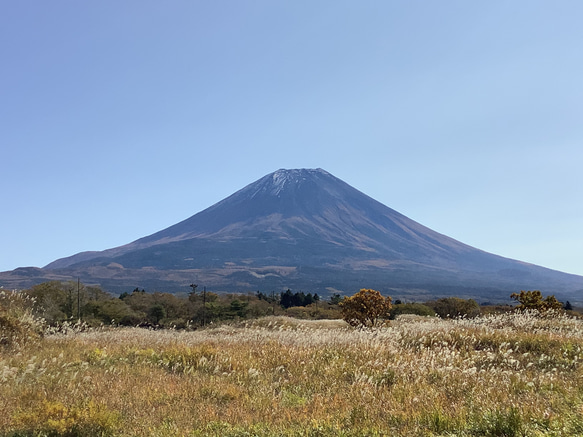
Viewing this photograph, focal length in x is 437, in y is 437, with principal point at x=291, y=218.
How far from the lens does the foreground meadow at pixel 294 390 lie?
4.67 m

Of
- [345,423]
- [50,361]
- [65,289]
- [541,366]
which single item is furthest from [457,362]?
[65,289]

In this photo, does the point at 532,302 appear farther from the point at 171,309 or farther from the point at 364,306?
the point at 171,309

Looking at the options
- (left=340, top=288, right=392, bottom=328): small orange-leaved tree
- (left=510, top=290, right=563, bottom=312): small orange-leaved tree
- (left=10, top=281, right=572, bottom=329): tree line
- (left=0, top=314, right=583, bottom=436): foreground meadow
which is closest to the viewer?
(left=0, top=314, right=583, bottom=436): foreground meadow

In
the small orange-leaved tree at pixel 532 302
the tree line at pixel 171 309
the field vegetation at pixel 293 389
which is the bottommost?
the tree line at pixel 171 309

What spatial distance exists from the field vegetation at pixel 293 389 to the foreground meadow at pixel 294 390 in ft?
0.07

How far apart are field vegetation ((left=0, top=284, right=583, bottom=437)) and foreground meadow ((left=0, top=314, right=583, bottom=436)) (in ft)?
0.07

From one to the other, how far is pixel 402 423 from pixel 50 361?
683 centimetres

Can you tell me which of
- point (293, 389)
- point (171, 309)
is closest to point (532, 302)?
point (293, 389)

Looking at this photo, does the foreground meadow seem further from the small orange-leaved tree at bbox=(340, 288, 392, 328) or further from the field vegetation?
the small orange-leaved tree at bbox=(340, 288, 392, 328)

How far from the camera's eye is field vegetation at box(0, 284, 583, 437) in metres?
4.68

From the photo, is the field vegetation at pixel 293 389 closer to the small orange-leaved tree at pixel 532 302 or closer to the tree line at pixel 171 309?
the small orange-leaved tree at pixel 532 302

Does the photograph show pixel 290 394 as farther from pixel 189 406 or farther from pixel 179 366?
pixel 179 366

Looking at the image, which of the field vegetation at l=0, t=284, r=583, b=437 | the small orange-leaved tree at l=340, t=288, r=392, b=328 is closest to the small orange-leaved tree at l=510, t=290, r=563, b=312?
the small orange-leaved tree at l=340, t=288, r=392, b=328

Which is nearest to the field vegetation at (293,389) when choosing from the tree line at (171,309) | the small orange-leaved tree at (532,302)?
the small orange-leaved tree at (532,302)
